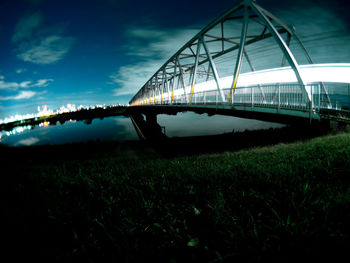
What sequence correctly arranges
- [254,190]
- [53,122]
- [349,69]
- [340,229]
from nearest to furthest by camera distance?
[340,229] < [254,190] < [349,69] < [53,122]

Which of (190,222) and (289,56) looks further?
(289,56)

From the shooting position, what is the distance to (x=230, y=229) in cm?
168

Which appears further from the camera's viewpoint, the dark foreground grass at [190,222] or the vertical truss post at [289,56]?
the vertical truss post at [289,56]

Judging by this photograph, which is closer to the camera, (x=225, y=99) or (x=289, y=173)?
(x=289, y=173)

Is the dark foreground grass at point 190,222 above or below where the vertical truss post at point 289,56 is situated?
below

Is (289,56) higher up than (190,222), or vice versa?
(289,56)

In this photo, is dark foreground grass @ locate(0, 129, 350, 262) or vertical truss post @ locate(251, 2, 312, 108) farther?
vertical truss post @ locate(251, 2, 312, 108)

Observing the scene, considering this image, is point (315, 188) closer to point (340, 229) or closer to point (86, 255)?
point (340, 229)

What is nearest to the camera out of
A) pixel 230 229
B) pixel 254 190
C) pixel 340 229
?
pixel 340 229

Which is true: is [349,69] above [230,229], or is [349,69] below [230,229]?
above

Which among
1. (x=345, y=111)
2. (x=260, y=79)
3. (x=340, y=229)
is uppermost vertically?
(x=260, y=79)

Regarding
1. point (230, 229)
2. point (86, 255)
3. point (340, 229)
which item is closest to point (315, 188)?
point (340, 229)

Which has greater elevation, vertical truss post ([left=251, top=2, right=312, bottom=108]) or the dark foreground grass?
vertical truss post ([left=251, top=2, right=312, bottom=108])

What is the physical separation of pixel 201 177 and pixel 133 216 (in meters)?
1.67
